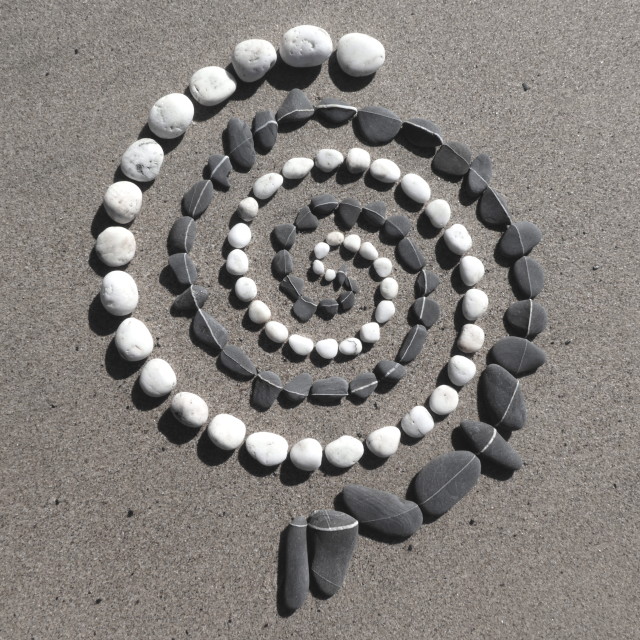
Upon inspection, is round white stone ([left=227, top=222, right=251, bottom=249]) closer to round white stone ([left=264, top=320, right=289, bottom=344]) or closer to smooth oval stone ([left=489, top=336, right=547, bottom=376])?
round white stone ([left=264, top=320, right=289, bottom=344])

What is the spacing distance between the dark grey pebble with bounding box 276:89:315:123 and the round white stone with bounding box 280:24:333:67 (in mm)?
65

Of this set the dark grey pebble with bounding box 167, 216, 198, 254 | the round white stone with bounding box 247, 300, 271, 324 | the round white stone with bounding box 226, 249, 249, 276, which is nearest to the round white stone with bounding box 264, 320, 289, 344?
the round white stone with bounding box 247, 300, 271, 324

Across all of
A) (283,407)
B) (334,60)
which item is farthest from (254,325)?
(334,60)

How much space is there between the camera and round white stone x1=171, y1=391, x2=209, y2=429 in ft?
3.05

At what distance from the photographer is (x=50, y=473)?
933mm

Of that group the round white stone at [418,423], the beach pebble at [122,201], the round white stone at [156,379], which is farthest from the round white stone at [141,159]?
the round white stone at [418,423]

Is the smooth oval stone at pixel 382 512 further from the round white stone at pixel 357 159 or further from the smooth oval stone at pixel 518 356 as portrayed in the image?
the round white stone at pixel 357 159

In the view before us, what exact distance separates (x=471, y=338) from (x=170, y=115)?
2.42 feet

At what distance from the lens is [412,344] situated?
989mm

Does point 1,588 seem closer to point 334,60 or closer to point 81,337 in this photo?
point 81,337

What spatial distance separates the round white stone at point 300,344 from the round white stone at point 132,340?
0.27 meters

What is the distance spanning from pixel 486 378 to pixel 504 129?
519mm

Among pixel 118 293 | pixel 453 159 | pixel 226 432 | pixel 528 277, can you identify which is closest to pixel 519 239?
pixel 528 277

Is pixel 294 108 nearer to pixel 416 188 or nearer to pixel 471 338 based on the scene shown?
pixel 416 188
